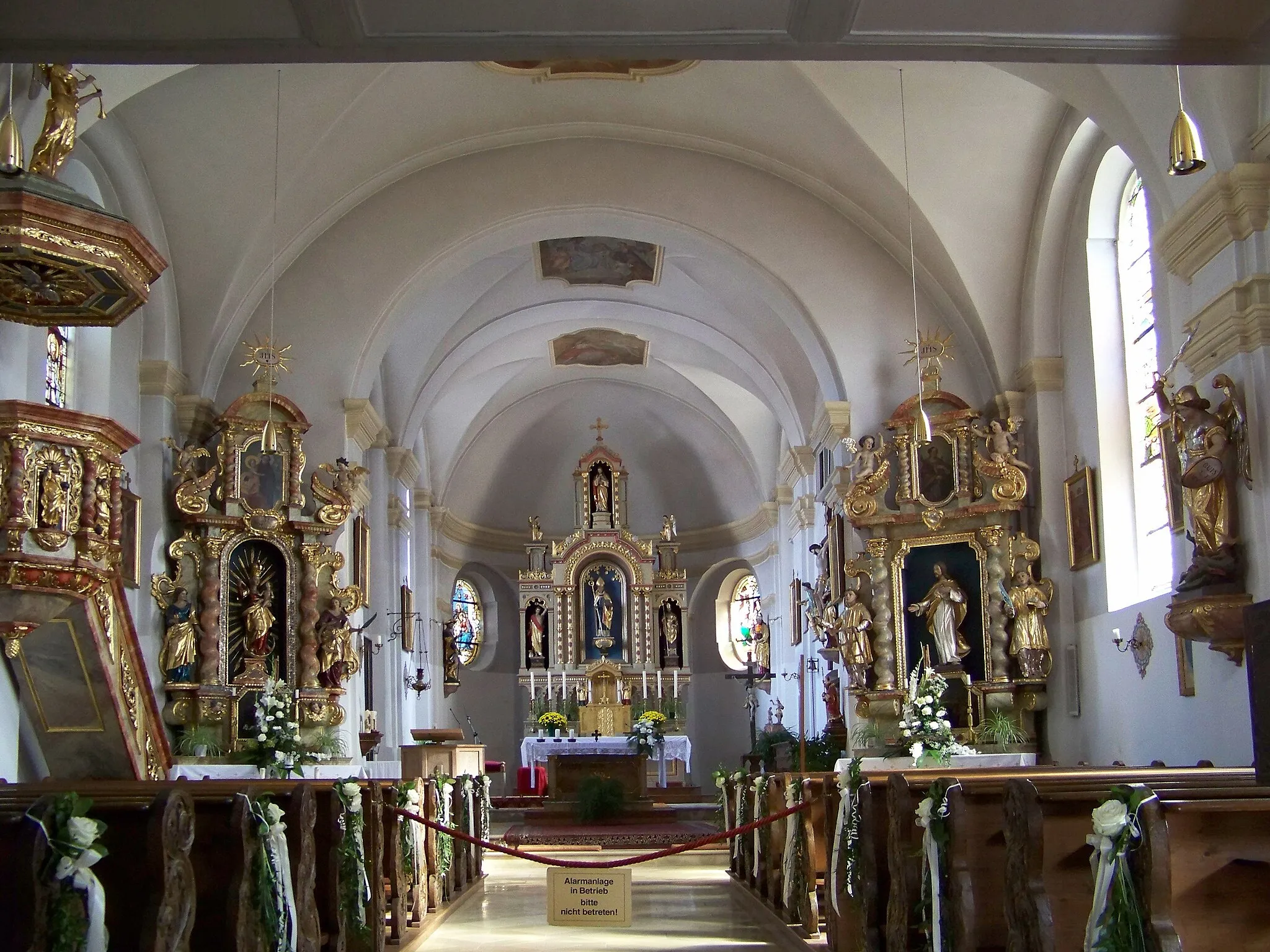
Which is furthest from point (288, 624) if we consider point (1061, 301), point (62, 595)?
point (1061, 301)

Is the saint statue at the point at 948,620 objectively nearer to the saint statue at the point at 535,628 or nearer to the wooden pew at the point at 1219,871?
the wooden pew at the point at 1219,871

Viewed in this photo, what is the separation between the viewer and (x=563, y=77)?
46.2ft

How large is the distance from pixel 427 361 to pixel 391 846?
10799 millimetres

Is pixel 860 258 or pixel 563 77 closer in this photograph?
pixel 563 77

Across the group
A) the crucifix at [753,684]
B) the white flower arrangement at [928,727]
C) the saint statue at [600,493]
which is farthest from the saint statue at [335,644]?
the saint statue at [600,493]

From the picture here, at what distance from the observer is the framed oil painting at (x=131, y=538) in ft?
41.7

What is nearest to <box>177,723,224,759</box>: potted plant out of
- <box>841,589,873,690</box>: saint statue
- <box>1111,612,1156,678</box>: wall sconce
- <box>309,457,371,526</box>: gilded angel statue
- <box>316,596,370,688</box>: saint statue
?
<box>316,596,370,688</box>: saint statue

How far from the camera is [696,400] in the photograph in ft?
81.4

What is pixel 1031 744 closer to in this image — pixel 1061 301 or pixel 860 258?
pixel 1061 301

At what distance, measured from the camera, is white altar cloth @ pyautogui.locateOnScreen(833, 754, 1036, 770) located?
12797 mm

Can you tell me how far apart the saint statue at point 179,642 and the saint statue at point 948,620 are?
7.41m

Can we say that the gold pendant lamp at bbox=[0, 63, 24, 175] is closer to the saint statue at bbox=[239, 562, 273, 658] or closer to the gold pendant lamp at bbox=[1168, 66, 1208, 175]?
the gold pendant lamp at bbox=[1168, 66, 1208, 175]

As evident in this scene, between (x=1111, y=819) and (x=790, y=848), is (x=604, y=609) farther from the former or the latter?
(x=1111, y=819)

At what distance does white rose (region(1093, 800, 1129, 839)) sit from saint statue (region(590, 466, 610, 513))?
2180 cm
